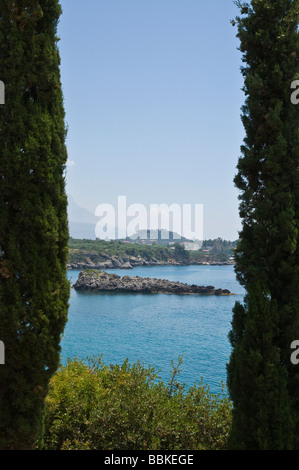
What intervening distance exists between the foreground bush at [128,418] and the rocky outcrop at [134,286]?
4864 cm

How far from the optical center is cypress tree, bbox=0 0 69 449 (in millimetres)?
4277

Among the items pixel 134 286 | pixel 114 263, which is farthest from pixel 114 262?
pixel 134 286

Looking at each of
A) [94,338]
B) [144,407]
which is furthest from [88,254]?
[144,407]

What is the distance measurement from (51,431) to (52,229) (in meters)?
2.73

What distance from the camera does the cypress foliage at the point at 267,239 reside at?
423 centimetres

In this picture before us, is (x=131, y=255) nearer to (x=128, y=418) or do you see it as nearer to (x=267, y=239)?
(x=128, y=418)

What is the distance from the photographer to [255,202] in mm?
4945

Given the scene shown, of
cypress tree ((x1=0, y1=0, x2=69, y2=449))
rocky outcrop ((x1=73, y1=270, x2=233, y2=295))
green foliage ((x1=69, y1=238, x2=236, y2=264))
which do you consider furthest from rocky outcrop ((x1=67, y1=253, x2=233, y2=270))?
cypress tree ((x1=0, y1=0, x2=69, y2=449))

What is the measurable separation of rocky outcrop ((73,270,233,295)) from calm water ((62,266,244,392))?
2.57m

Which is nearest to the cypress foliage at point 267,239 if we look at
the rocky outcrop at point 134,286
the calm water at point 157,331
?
the calm water at point 157,331

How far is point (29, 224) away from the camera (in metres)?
4.39

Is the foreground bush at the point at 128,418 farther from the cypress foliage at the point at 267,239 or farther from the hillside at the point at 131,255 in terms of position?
the hillside at the point at 131,255

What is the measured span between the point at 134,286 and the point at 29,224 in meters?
52.1
